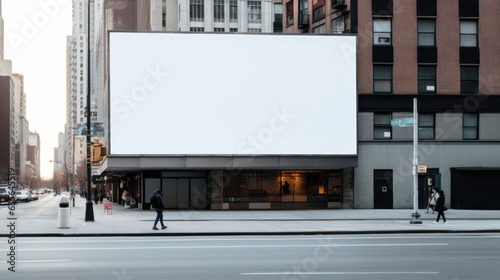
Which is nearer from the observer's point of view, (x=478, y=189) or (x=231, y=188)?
(x=478, y=189)

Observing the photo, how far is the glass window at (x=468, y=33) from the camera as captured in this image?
48.4m

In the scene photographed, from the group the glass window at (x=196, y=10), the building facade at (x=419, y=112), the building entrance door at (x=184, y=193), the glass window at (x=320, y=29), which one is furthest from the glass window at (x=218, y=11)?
the building entrance door at (x=184, y=193)

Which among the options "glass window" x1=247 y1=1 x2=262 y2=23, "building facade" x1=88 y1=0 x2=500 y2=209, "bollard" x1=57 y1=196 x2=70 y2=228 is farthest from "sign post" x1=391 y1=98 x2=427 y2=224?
"glass window" x1=247 y1=1 x2=262 y2=23

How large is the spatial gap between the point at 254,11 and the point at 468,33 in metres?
54.4

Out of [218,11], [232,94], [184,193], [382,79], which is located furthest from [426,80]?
[218,11]

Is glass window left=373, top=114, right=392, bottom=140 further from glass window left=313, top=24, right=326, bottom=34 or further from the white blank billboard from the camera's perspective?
glass window left=313, top=24, right=326, bottom=34

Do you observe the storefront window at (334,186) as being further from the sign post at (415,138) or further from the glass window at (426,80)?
the sign post at (415,138)

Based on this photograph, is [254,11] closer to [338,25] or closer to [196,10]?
[196,10]

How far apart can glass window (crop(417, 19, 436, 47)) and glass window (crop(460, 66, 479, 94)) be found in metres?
3.00

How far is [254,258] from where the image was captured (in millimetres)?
18125

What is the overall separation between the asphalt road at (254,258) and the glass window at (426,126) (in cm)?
2325

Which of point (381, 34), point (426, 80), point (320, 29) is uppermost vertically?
point (320, 29)

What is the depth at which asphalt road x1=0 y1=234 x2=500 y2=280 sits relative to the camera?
15016mm

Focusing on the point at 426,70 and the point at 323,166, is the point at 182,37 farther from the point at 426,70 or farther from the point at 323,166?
the point at 426,70
